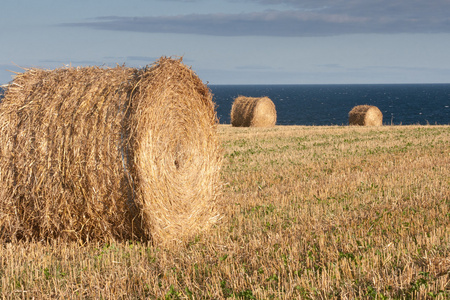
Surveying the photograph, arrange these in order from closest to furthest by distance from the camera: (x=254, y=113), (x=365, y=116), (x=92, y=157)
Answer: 1. (x=92, y=157)
2. (x=254, y=113)
3. (x=365, y=116)

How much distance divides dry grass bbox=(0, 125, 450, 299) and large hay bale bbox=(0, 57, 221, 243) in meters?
0.37

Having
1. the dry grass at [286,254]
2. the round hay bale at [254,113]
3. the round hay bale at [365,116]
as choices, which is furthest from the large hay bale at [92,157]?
the round hay bale at [365,116]

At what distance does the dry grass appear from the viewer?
570cm

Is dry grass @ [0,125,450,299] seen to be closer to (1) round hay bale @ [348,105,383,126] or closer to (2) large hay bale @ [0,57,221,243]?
(2) large hay bale @ [0,57,221,243]

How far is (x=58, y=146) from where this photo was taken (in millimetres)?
7484

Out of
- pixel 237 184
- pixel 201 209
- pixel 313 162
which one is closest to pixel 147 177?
pixel 201 209

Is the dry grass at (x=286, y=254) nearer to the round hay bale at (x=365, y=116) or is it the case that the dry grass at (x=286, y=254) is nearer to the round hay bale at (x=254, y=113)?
the round hay bale at (x=254, y=113)

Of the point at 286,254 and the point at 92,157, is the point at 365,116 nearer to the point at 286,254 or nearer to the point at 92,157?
the point at 286,254

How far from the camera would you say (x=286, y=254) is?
6746mm

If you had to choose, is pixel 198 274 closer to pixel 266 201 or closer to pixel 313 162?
pixel 266 201

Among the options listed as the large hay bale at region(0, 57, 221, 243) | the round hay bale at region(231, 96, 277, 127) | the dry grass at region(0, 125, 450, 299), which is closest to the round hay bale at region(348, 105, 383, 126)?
the round hay bale at region(231, 96, 277, 127)

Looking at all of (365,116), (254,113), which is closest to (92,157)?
(254,113)

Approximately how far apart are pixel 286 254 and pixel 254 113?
85.4 feet

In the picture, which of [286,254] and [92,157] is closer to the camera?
[286,254]
